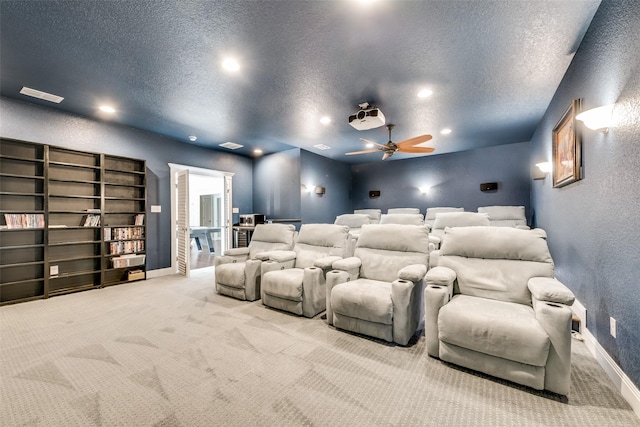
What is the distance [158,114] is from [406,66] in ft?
12.1

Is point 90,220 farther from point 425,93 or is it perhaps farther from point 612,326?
point 612,326

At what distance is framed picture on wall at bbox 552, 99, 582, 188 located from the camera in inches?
100

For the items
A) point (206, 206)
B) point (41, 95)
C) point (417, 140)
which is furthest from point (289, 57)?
point (206, 206)

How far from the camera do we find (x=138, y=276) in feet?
15.4

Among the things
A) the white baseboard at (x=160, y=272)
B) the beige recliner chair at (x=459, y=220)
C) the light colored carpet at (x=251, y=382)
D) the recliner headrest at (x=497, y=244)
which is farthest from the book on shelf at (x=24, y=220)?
the beige recliner chair at (x=459, y=220)

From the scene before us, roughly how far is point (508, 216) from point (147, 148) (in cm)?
744

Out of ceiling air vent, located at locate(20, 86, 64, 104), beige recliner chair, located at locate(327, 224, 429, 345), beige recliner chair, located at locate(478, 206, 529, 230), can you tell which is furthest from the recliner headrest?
ceiling air vent, located at locate(20, 86, 64, 104)

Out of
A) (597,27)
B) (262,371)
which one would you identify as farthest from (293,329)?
(597,27)

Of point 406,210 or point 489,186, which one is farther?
point 406,210

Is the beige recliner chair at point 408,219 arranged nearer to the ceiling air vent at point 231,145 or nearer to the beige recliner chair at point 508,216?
the beige recliner chair at point 508,216

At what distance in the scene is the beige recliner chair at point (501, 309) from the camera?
1.63 meters

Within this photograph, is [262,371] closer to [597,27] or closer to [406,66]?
[406,66]

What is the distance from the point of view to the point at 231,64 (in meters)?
Answer: 2.83

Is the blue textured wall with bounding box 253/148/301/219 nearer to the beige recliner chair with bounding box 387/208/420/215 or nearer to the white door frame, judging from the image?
the white door frame
